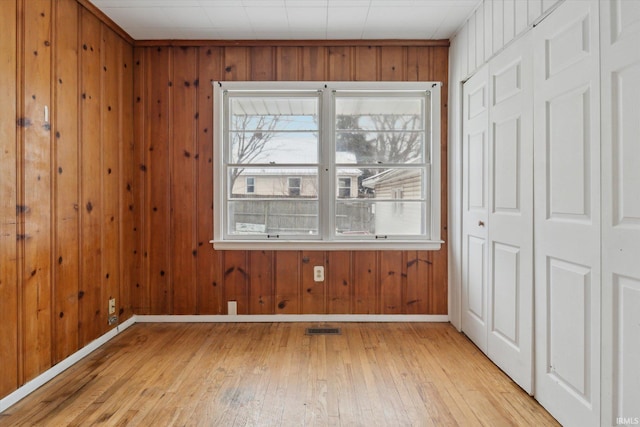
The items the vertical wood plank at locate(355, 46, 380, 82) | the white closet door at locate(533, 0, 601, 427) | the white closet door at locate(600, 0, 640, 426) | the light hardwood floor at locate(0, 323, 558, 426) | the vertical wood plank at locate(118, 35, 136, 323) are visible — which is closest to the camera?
the white closet door at locate(600, 0, 640, 426)

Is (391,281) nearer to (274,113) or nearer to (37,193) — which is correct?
(274,113)

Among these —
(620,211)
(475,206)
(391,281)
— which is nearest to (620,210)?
(620,211)

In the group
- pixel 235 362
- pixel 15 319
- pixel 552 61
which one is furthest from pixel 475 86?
pixel 15 319

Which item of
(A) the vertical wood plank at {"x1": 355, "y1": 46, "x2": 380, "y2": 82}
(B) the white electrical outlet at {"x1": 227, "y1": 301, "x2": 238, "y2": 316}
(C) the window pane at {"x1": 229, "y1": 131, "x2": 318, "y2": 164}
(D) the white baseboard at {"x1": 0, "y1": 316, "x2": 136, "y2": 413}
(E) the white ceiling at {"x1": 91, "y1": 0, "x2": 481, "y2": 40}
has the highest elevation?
(E) the white ceiling at {"x1": 91, "y1": 0, "x2": 481, "y2": 40}

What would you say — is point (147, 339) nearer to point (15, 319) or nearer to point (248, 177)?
point (15, 319)

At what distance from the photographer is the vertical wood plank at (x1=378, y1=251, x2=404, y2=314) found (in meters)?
3.29

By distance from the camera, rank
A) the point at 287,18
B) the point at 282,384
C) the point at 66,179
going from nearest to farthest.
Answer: the point at 282,384 < the point at 66,179 < the point at 287,18

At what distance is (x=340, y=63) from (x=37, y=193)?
2.56m

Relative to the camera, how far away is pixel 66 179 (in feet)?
7.99

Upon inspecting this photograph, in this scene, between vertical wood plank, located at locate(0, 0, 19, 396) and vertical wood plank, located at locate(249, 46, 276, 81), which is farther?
vertical wood plank, located at locate(249, 46, 276, 81)

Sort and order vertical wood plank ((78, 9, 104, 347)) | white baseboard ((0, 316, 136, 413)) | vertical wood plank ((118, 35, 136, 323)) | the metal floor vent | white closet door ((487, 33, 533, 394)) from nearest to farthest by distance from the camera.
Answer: white baseboard ((0, 316, 136, 413)) → white closet door ((487, 33, 533, 394)) → vertical wood plank ((78, 9, 104, 347)) → the metal floor vent → vertical wood plank ((118, 35, 136, 323))

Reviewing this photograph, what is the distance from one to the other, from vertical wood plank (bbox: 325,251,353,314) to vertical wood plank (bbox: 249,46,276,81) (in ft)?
5.78

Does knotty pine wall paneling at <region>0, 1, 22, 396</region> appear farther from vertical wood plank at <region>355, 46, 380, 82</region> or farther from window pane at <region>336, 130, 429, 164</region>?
vertical wood plank at <region>355, 46, 380, 82</region>

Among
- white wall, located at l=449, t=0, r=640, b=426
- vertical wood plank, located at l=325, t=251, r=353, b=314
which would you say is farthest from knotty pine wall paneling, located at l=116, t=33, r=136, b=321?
white wall, located at l=449, t=0, r=640, b=426
